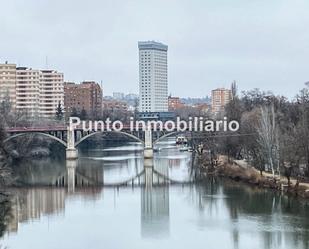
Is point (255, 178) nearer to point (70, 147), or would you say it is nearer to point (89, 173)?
point (89, 173)

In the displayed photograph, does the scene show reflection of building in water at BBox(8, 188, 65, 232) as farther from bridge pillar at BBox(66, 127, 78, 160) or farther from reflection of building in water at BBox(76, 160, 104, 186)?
bridge pillar at BBox(66, 127, 78, 160)

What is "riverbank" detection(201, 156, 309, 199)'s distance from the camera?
26.2 meters

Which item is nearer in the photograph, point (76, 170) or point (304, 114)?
point (304, 114)

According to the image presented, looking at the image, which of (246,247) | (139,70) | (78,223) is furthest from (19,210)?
(139,70)

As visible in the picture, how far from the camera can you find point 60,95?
8444 cm

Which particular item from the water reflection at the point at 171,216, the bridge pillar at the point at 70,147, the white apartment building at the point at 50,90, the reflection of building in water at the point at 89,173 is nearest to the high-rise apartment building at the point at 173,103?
the white apartment building at the point at 50,90

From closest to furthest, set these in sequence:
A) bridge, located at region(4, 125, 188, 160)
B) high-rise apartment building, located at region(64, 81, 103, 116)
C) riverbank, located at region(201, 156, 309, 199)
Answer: riverbank, located at region(201, 156, 309, 199) < bridge, located at region(4, 125, 188, 160) < high-rise apartment building, located at region(64, 81, 103, 116)

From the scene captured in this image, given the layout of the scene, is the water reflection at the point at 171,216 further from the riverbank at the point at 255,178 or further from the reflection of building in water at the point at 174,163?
the reflection of building in water at the point at 174,163

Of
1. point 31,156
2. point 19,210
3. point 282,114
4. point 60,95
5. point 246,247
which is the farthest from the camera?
point 60,95

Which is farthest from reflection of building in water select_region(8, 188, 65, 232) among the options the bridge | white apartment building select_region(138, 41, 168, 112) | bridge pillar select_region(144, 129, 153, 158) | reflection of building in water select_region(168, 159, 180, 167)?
white apartment building select_region(138, 41, 168, 112)

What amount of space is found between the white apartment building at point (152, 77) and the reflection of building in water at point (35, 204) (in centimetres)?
9607

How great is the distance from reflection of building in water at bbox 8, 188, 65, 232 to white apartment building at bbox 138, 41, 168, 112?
315 feet

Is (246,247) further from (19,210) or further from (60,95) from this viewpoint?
(60,95)

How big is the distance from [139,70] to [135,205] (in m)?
111
